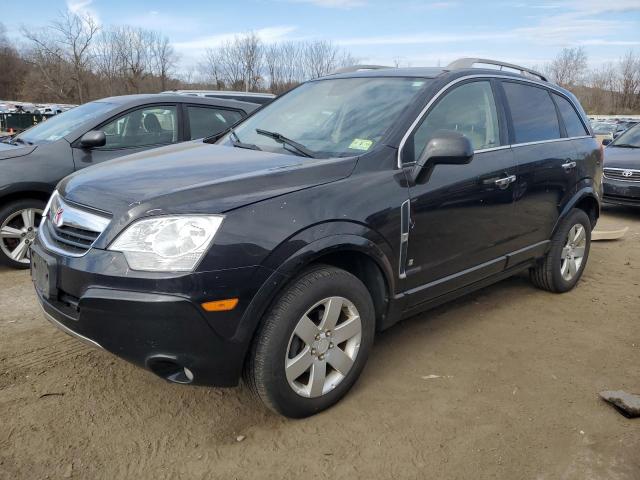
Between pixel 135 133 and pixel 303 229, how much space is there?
3699 mm

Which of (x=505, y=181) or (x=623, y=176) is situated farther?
(x=623, y=176)

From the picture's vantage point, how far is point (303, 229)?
2.50m

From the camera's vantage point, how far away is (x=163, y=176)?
106 inches

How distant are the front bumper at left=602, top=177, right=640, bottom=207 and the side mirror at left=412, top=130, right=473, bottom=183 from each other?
677 cm

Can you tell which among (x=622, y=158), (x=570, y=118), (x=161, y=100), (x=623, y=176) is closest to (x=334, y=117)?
(x=570, y=118)

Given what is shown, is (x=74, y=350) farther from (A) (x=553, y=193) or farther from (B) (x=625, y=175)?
(B) (x=625, y=175)

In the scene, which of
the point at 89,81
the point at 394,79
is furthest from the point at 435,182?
the point at 89,81

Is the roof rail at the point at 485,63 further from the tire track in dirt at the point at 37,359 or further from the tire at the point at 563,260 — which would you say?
the tire track in dirt at the point at 37,359

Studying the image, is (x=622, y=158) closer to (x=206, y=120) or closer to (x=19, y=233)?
(x=206, y=120)

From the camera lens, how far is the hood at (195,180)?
2.38m

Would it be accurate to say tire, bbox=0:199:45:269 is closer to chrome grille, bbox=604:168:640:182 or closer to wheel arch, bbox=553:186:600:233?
wheel arch, bbox=553:186:600:233

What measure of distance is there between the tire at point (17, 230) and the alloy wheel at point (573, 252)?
4.69 m

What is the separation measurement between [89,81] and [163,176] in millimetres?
56145

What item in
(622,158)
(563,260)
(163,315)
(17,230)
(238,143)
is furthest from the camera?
(622,158)
